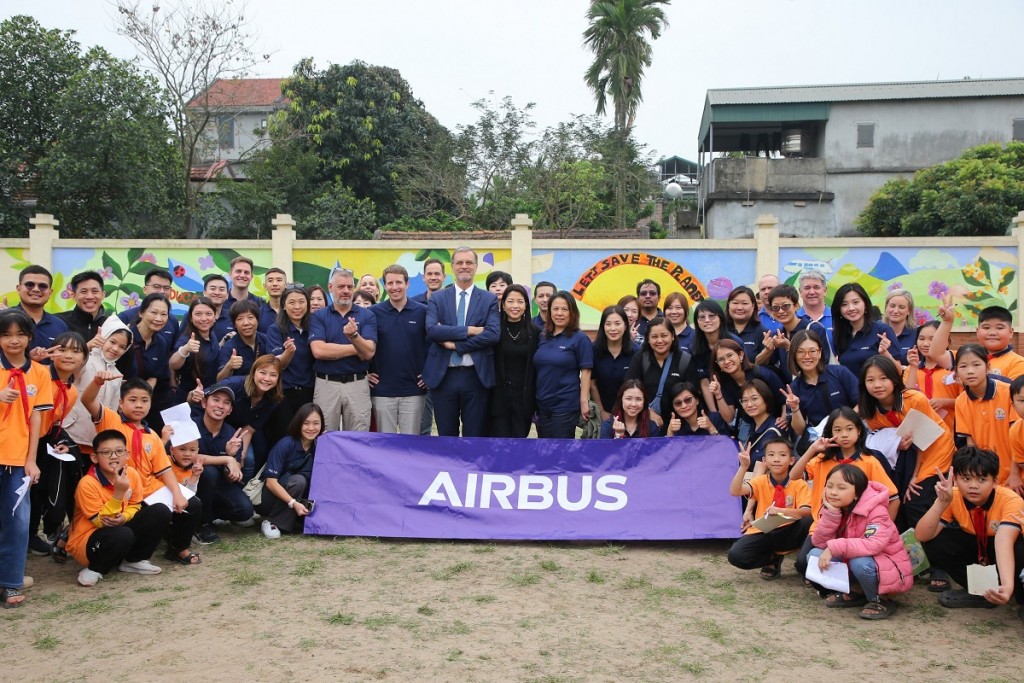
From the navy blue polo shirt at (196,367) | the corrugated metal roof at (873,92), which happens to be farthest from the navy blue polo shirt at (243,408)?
the corrugated metal roof at (873,92)

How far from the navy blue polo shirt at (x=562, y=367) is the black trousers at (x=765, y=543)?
199 centimetres

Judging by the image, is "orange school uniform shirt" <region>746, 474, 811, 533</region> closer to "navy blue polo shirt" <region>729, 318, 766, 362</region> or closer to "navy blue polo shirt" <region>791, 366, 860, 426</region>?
"navy blue polo shirt" <region>791, 366, 860, 426</region>

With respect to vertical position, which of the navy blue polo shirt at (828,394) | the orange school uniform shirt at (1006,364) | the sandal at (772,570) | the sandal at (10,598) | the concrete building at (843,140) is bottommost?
the sandal at (10,598)

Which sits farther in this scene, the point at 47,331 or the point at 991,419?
the point at 47,331

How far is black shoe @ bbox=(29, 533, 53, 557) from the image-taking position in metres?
5.98

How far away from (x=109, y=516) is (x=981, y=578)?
16.0 ft

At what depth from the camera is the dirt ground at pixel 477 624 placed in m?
4.08

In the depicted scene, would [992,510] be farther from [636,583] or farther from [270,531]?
[270,531]

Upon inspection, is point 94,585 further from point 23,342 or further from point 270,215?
point 270,215

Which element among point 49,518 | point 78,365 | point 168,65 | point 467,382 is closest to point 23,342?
point 78,365

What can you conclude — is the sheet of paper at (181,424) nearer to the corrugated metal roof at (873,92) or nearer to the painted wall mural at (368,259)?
the painted wall mural at (368,259)

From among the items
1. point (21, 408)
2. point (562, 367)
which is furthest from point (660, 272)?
point (21, 408)

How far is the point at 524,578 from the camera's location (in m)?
5.43

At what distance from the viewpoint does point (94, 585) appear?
5.38 m
